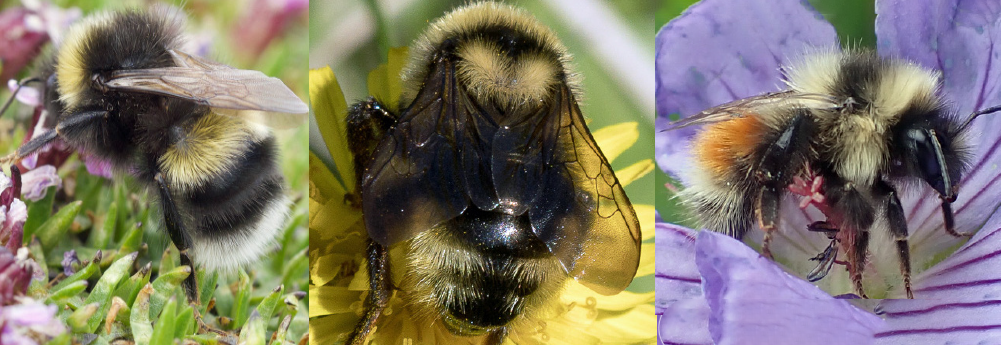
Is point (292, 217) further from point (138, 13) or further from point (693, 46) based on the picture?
point (693, 46)

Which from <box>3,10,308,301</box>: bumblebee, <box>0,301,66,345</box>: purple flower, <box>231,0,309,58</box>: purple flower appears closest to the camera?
<box>0,301,66,345</box>: purple flower

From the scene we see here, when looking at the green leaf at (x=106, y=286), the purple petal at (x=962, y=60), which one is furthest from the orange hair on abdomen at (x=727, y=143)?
the green leaf at (x=106, y=286)

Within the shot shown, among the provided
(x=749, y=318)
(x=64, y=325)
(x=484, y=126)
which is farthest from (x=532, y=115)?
(x=64, y=325)

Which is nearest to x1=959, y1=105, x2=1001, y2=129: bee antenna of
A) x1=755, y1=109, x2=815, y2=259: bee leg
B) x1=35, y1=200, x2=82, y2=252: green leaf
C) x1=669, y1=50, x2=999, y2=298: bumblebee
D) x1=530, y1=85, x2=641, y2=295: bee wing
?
x1=669, y1=50, x2=999, y2=298: bumblebee

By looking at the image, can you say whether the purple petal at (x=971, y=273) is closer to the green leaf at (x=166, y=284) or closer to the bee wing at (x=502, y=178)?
the bee wing at (x=502, y=178)

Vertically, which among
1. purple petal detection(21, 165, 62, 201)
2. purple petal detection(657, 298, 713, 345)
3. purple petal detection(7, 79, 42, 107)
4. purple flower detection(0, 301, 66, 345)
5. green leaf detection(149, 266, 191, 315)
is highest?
purple petal detection(7, 79, 42, 107)

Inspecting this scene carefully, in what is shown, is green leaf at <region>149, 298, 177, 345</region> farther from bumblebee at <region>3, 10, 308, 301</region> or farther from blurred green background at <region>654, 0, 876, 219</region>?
blurred green background at <region>654, 0, 876, 219</region>
